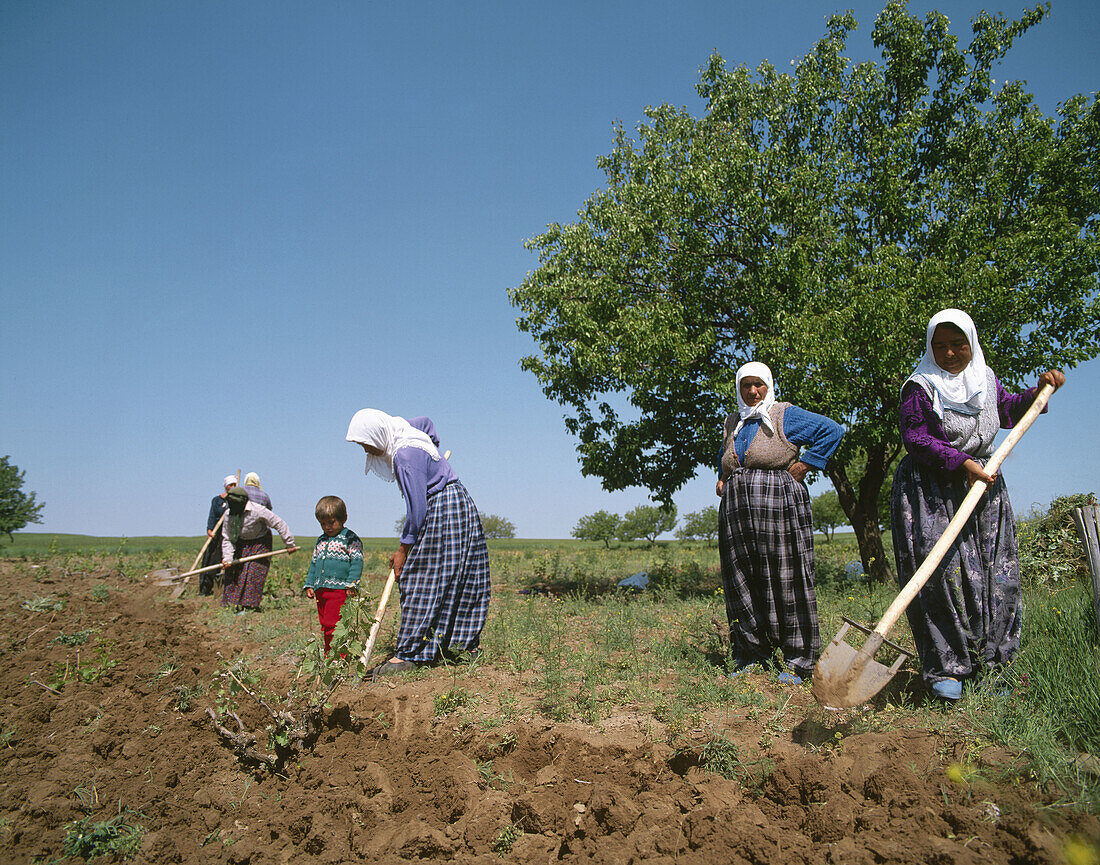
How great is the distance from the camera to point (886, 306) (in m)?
7.57

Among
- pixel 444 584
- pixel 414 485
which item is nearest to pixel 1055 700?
pixel 444 584

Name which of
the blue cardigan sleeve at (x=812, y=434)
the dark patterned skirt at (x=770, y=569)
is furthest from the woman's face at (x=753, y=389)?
the dark patterned skirt at (x=770, y=569)

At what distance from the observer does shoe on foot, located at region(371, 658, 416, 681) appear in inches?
175

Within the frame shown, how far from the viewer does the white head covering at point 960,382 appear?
10.7 feet

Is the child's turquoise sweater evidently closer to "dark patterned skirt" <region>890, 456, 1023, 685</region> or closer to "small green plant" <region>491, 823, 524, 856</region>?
"small green plant" <region>491, 823, 524, 856</region>

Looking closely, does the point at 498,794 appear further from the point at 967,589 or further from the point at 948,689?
the point at 967,589

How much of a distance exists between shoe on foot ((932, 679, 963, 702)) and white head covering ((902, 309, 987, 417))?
1.23m

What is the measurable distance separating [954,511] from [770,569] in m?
1.01

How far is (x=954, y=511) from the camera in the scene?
3.31 meters

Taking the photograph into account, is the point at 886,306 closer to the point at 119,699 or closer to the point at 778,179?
the point at 778,179

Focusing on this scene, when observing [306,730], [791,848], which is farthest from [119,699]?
[791,848]

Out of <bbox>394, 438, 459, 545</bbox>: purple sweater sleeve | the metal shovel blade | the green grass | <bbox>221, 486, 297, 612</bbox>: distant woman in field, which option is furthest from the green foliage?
<bbox>221, 486, 297, 612</bbox>: distant woman in field

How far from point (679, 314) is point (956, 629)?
20.1 feet

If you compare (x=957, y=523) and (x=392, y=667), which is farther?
(x=392, y=667)
